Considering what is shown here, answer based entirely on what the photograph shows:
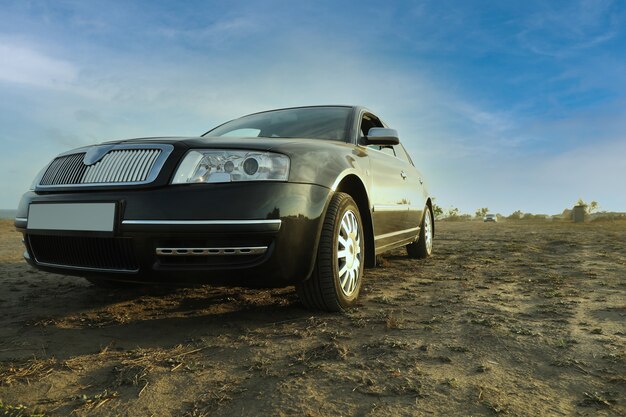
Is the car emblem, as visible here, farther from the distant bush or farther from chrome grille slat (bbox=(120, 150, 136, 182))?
the distant bush

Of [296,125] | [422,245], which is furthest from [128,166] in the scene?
[422,245]

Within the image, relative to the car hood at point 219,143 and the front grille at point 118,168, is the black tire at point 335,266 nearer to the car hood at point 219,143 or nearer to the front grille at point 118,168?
the car hood at point 219,143

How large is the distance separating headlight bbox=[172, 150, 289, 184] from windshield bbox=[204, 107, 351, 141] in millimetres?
1163

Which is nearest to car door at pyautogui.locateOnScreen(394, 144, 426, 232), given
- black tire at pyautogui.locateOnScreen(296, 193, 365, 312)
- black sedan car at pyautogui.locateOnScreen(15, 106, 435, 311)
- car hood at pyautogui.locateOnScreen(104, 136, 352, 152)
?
black tire at pyautogui.locateOnScreen(296, 193, 365, 312)

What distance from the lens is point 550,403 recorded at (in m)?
1.59

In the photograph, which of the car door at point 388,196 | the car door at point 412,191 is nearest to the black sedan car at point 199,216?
the car door at point 388,196

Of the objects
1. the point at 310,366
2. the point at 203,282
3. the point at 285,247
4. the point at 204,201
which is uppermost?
the point at 204,201

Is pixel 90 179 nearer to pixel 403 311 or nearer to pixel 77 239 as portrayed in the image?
pixel 77 239

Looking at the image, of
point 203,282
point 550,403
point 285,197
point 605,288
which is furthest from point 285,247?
point 605,288

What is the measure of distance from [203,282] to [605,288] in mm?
3136

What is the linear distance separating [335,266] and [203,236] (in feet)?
2.68

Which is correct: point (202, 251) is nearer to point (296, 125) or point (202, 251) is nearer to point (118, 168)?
point (118, 168)

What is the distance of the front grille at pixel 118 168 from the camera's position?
8.01 feet

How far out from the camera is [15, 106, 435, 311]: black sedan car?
232cm
